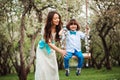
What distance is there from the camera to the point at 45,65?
8.75 m

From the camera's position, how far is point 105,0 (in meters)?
27.5

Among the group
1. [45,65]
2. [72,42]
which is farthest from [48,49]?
[72,42]

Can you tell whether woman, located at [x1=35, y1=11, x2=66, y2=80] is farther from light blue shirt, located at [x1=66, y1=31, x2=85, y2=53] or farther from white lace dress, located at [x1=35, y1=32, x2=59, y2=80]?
A: light blue shirt, located at [x1=66, y1=31, x2=85, y2=53]

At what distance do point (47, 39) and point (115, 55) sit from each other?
1873 inches

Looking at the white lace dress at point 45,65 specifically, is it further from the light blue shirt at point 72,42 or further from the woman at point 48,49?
the light blue shirt at point 72,42

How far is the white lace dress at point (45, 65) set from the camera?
8.70 meters

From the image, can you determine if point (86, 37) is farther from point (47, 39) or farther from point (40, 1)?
point (40, 1)

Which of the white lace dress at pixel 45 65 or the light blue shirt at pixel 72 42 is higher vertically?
the light blue shirt at pixel 72 42

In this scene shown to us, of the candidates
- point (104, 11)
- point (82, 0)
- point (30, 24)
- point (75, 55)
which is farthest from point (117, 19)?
point (75, 55)

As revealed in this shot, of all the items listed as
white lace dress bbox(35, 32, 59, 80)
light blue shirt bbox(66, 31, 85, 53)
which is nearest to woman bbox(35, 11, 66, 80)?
white lace dress bbox(35, 32, 59, 80)

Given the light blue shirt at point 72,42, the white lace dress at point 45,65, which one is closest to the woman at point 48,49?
the white lace dress at point 45,65

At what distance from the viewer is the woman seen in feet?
28.4

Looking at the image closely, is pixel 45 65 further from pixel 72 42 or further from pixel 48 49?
pixel 72 42

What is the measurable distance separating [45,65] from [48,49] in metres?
0.39
